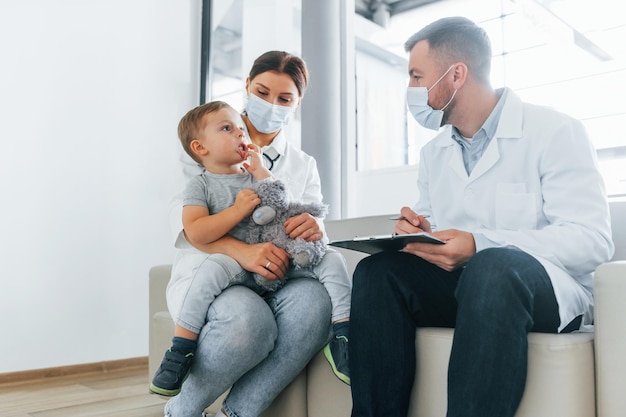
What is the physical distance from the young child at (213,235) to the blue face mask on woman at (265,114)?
120 millimetres

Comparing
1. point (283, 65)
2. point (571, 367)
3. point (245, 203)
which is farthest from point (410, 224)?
point (283, 65)

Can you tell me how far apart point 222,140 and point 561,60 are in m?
1.41

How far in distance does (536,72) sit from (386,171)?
2.66 ft

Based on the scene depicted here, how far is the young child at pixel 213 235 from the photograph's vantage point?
1496 mm

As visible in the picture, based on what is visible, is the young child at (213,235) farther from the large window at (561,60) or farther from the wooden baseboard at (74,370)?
the wooden baseboard at (74,370)

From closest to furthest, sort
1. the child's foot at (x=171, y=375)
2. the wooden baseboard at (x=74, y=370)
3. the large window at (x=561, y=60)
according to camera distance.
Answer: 1. the child's foot at (x=171, y=375)
2. the large window at (x=561, y=60)
3. the wooden baseboard at (x=74, y=370)

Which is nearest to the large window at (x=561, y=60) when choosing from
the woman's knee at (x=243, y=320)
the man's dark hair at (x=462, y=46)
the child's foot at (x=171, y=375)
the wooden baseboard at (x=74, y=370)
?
the man's dark hair at (x=462, y=46)

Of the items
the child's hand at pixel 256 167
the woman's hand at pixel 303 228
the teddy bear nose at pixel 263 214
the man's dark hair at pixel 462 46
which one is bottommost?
the woman's hand at pixel 303 228

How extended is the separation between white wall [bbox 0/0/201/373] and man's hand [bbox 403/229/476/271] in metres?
2.15

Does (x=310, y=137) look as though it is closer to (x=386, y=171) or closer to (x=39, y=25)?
(x=386, y=171)

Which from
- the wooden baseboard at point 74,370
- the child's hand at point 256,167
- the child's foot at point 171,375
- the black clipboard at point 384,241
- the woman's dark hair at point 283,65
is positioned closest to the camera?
the black clipboard at point 384,241

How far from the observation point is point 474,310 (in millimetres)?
1167

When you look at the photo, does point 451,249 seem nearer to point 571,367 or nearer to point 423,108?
point 571,367

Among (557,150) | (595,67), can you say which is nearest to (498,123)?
(557,150)
